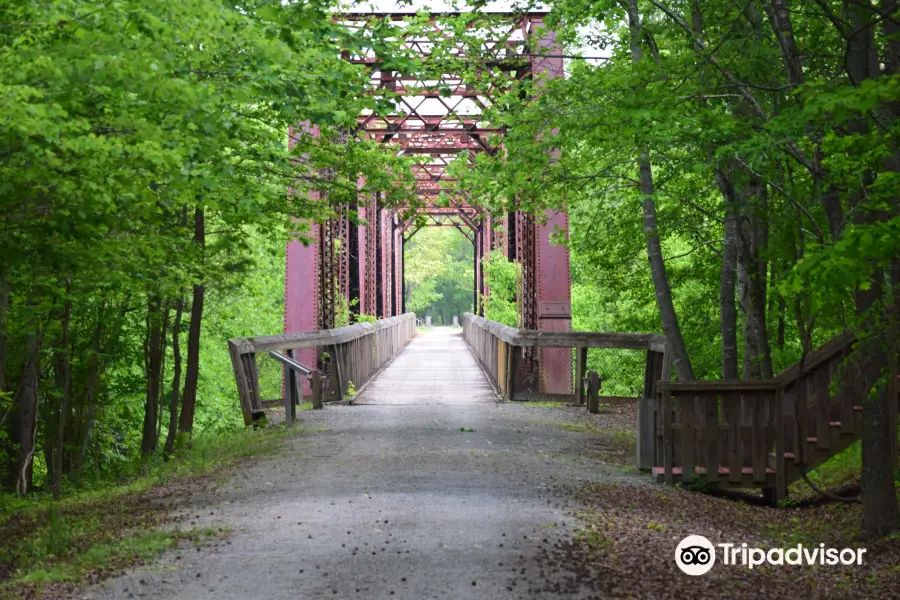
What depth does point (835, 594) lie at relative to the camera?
6.41 m

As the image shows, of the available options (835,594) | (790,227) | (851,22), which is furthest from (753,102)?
(835,594)

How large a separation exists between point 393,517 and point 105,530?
211 centimetres

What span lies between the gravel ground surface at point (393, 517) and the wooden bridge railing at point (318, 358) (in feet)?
4.12

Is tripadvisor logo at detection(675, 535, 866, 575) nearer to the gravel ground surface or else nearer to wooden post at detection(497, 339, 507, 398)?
the gravel ground surface

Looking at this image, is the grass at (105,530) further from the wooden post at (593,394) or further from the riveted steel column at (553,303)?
the riveted steel column at (553,303)

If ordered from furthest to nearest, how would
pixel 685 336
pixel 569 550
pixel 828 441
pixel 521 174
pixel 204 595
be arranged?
pixel 685 336, pixel 521 174, pixel 828 441, pixel 569 550, pixel 204 595

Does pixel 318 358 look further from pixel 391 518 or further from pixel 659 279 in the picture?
pixel 391 518

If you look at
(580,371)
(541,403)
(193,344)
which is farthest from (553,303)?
(193,344)

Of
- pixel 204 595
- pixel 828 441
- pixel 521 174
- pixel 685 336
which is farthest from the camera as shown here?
pixel 685 336

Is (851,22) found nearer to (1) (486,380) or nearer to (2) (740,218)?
(2) (740,218)

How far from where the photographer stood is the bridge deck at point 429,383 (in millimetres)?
18156

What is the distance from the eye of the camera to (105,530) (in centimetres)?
766

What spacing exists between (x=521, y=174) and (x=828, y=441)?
18.0 ft

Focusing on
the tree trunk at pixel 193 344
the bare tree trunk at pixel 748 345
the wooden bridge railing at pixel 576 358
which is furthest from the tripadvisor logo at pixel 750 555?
the tree trunk at pixel 193 344
